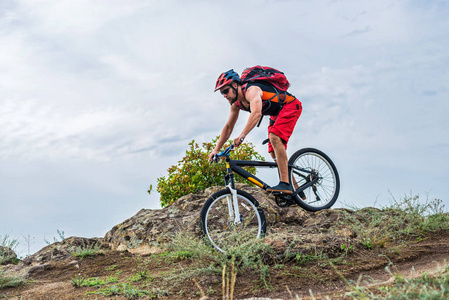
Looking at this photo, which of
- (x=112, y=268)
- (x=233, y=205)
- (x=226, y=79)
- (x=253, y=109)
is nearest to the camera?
(x=233, y=205)

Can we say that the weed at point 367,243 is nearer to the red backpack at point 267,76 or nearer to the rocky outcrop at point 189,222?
the rocky outcrop at point 189,222

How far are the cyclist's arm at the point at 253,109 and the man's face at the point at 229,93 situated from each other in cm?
23

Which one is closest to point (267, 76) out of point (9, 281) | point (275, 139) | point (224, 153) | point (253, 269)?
point (275, 139)

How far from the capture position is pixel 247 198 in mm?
6504

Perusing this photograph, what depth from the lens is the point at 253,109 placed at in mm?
6609

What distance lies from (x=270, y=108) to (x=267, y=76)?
1.80ft

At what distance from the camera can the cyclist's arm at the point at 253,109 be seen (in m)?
6.41

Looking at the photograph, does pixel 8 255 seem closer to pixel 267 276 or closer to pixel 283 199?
pixel 283 199

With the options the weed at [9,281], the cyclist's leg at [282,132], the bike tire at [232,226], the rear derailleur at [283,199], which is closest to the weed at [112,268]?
the weed at [9,281]

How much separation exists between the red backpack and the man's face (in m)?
0.36

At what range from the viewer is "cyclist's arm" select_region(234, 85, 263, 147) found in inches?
252

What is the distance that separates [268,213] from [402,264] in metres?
2.65

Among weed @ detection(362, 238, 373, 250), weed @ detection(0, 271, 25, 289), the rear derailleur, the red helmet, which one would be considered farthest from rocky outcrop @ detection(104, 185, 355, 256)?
the red helmet

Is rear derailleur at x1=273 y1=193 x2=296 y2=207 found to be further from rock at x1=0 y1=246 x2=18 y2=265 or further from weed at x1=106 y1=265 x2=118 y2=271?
rock at x1=0 y1=246 x2=18 y2=265
